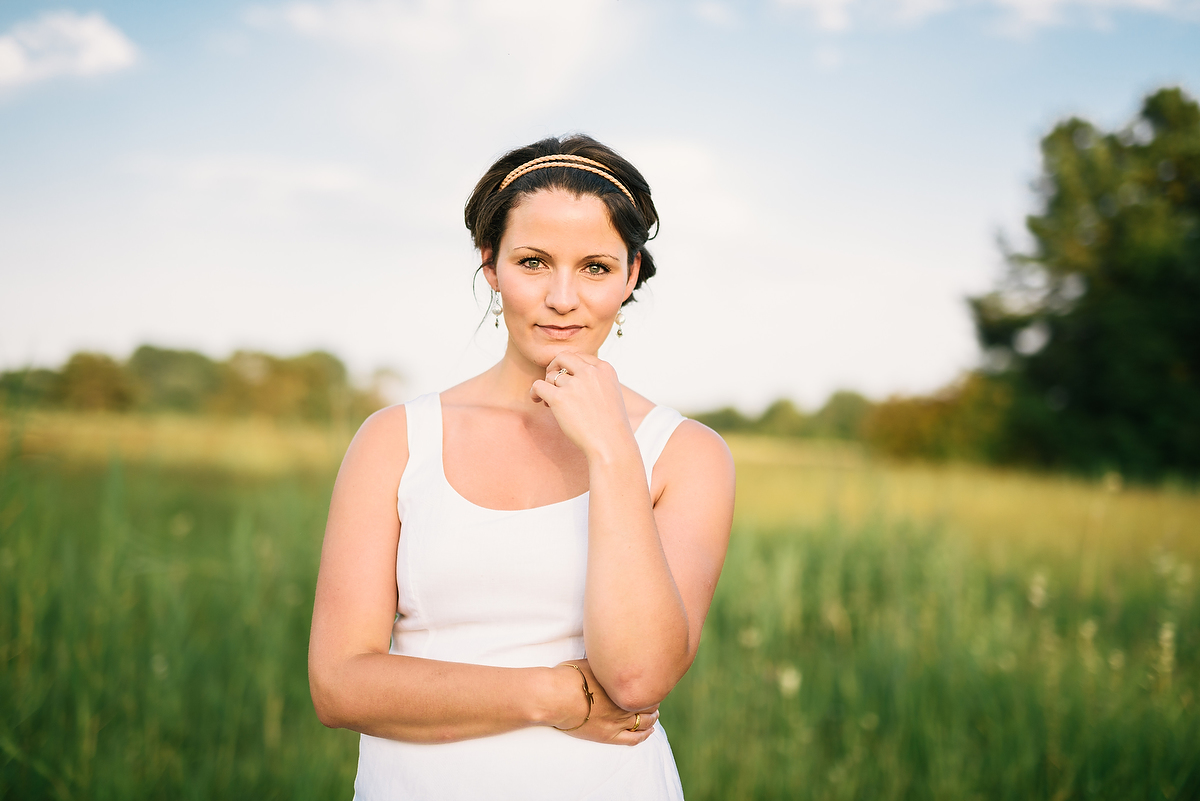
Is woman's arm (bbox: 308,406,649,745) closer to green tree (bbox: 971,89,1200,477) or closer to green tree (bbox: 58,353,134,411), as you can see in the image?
green tree (bbox: 58,353,134,411)

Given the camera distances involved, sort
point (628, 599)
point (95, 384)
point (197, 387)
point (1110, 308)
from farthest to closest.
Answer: point (1110, 308), point (197, 387), point (95, 384), point (628, 599)

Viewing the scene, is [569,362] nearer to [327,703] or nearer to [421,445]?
[421,445]

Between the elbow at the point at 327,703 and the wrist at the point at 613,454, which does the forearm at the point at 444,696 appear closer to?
the elbow at the point at 327,703

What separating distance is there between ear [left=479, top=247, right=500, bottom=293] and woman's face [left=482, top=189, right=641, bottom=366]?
140 millimetres

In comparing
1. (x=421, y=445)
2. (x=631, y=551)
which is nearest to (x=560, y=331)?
(x=421, y=445)

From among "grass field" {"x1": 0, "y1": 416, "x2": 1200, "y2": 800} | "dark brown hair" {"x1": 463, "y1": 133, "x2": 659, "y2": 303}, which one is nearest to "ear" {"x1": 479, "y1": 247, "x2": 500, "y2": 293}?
"dark brown hair" {"x1": 463, "y1": 133, "x2": 659, "y2": 303}

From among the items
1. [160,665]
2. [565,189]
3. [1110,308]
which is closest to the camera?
[565,189]

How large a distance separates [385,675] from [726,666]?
3.52 meters

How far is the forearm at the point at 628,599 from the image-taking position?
1.39m

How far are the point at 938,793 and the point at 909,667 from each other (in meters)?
1.18

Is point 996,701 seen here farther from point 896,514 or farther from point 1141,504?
point 1141,504

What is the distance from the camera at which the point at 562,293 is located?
167 centimetres

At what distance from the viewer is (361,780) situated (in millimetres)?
1658

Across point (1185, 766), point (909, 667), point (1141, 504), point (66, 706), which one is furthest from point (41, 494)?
point (1141, 504)
